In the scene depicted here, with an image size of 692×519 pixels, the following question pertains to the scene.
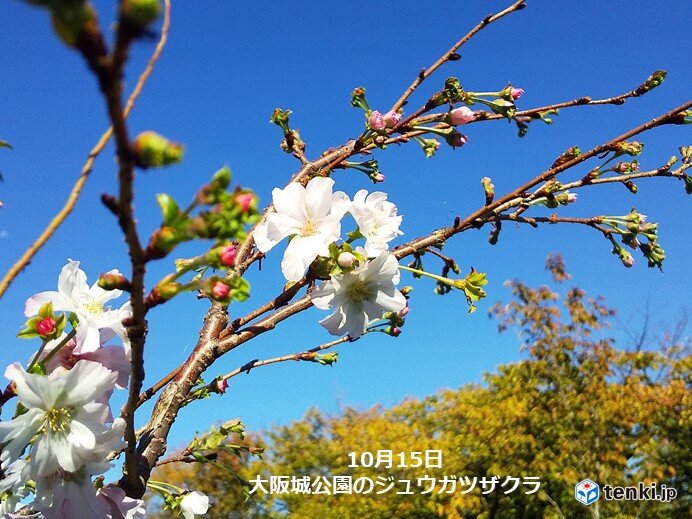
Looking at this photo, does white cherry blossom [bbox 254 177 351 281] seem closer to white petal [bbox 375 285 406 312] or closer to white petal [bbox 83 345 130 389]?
white petal [bbox 375 285 406 312]

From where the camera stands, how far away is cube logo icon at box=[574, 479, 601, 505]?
8.99 m

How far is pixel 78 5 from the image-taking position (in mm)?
340

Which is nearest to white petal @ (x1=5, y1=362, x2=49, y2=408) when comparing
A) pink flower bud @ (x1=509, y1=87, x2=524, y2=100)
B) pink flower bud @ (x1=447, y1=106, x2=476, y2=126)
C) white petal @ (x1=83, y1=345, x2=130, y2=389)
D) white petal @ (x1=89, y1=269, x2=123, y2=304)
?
white petal @ (x1=83, y1=345, x2=130, y2=389)

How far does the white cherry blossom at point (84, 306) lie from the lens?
36.6 inches

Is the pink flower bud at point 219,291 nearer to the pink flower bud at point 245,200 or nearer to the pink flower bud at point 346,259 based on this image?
the pink flower bud at point 245,200

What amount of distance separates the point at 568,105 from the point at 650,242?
17.3 inches

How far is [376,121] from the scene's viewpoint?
132 centimetres

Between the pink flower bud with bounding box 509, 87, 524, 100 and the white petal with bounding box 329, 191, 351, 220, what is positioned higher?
the pink flower bud with bounding box 509, 87, 524, 100

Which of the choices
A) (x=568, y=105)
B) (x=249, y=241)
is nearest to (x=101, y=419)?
(x=249, y=241)

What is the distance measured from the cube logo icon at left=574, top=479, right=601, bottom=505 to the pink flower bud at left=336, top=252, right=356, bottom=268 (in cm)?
925

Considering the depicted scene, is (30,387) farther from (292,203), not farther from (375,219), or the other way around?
(375,219)

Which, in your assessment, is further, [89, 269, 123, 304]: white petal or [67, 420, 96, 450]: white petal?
[89, 269, 123, 304]: white petal

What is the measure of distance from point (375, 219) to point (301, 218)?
0.46 ft

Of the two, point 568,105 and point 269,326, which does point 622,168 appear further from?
point 269,326
